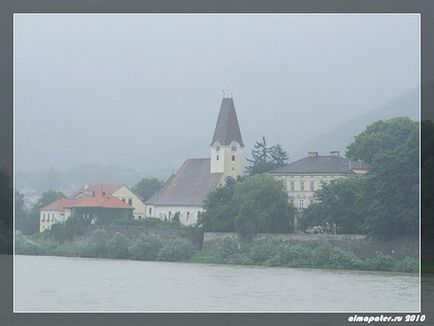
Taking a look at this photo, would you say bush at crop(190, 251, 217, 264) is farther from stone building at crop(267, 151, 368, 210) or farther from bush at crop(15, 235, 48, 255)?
bush at crop(15, 235, 48, 255)

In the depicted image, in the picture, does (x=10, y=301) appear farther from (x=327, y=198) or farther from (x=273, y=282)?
(x=327, y=198)

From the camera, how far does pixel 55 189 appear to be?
26.1 ft

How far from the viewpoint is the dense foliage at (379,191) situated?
30.7 feet

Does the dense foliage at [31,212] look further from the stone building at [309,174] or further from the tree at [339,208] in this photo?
the tree at [339,208]

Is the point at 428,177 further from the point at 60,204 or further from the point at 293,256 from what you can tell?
the point at 60,204

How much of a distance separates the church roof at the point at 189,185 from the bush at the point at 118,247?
1.49 feet

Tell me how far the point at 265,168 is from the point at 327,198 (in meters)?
0.69

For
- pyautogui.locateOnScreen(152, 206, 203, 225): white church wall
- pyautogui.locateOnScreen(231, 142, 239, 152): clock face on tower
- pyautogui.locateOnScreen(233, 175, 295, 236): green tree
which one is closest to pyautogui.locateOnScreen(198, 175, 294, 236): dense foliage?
pyautogui.locateOnScreen(233, 175, 295, 236): green tree

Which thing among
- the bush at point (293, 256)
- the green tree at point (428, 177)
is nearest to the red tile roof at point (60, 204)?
the bush at point (293, 256)

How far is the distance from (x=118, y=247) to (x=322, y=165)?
225cm

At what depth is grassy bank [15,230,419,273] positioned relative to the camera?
8.33 metres

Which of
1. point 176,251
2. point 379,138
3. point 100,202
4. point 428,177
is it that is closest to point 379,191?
point 379,138
